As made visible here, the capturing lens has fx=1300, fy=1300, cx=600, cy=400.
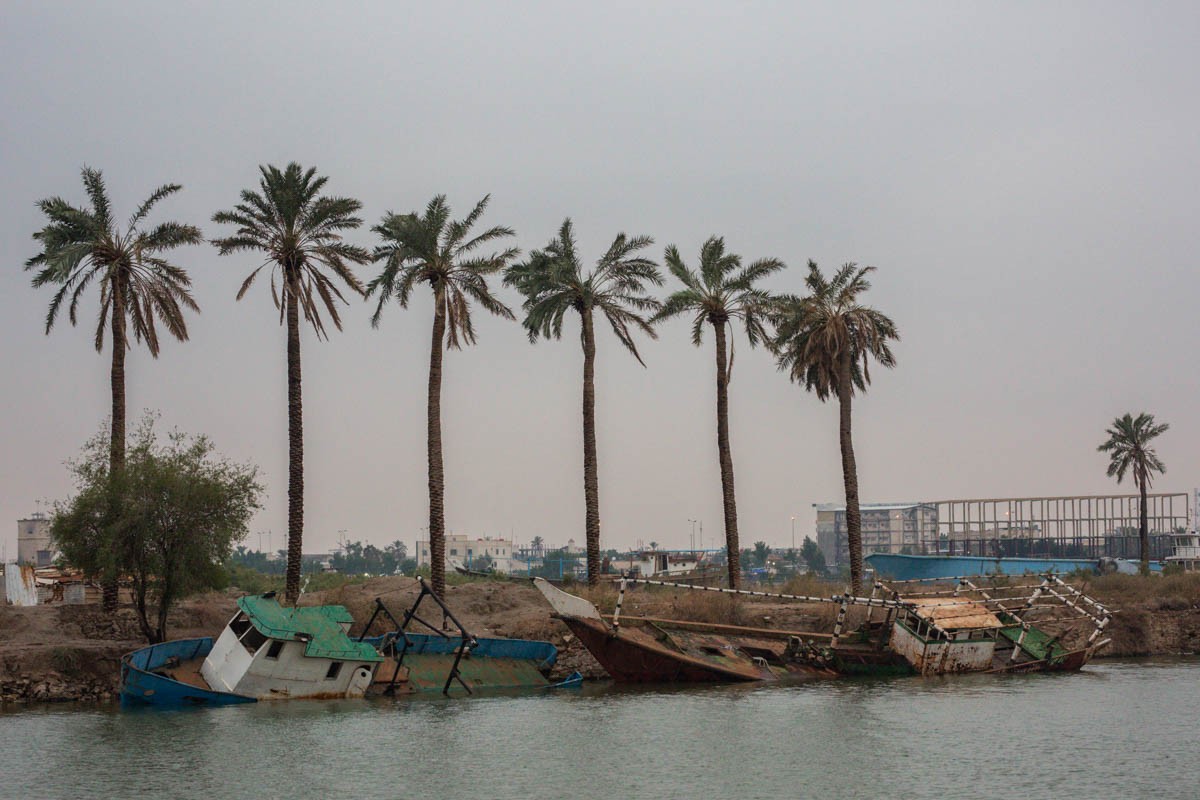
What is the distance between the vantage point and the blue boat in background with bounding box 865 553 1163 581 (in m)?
101

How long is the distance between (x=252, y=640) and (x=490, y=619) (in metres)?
16.5

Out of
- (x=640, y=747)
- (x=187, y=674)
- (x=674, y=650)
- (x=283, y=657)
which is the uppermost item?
(x=283, y=657)

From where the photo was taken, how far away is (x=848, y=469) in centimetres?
6919

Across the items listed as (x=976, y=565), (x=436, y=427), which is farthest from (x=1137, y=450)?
(x=436, y=427)

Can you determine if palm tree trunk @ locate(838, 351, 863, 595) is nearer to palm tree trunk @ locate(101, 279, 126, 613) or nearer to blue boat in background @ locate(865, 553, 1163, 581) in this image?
blue boat in background @ locate(865, 553, 1163, 581)

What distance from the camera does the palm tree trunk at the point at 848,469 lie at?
67.3 metres

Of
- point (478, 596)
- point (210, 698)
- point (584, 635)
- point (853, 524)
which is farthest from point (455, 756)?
point (853, 524)

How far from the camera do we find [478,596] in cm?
5991

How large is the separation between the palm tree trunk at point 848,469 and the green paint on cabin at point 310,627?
31331mm

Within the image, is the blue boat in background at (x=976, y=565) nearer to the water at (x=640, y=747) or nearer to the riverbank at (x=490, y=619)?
the riverbank at (x=490, y=619)

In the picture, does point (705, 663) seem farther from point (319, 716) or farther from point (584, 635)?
point (319, 716)

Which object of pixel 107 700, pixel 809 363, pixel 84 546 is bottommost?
pixel 107 700

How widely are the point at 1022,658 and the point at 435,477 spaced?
26.3m

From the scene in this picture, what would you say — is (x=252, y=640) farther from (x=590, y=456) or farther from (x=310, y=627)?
(x=590, y=456)
